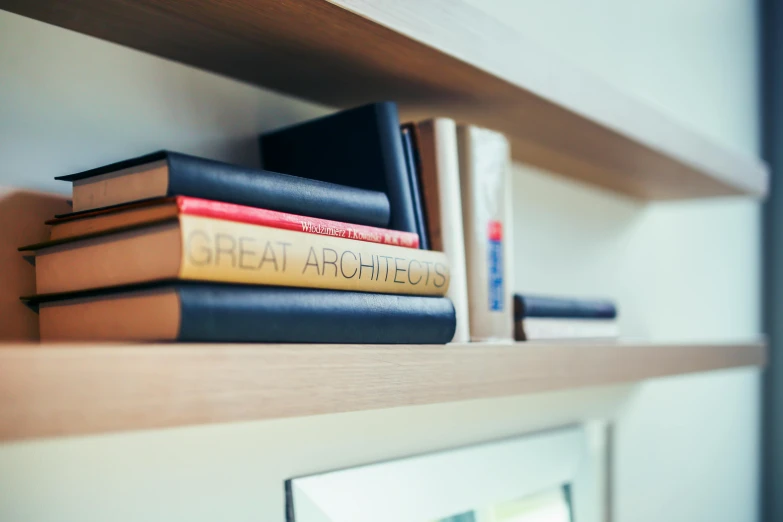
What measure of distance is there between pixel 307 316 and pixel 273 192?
9 cm

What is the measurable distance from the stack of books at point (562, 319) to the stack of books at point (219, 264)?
28 centimetres

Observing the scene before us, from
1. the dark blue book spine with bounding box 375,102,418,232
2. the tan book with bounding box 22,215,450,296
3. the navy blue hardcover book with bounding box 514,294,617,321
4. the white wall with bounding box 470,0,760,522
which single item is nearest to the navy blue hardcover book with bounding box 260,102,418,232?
the dark blue book spine with bounding box 375,102,418,232

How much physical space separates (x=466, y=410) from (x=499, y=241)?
280mm

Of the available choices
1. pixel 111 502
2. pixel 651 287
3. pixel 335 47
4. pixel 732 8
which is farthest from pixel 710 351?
pixel 732 8

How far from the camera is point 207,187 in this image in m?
0.43

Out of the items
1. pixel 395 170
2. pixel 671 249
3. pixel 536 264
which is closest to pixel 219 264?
pixel 395 170

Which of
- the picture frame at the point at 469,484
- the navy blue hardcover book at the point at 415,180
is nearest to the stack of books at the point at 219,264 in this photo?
the navy blue hardcover book at the point at 415,180

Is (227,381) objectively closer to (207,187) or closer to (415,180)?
(207,187)

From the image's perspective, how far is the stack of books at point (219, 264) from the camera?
39cm

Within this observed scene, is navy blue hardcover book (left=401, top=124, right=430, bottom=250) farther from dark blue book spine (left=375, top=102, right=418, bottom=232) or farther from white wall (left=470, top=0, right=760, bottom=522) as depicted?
white wall (left=470, top=0, right=760, bottom=522)

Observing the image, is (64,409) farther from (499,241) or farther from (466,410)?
(466,410)

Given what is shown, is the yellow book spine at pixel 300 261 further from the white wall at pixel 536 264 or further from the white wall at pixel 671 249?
the white wall at pixel 671 249

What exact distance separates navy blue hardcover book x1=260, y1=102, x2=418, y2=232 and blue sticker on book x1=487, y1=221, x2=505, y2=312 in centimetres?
14

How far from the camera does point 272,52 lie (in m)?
0.62
